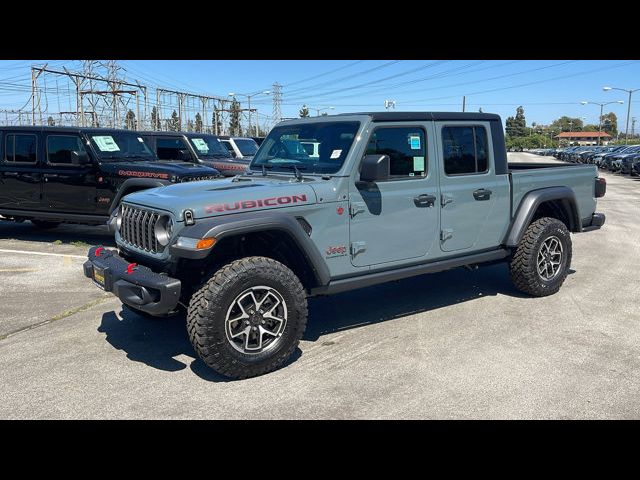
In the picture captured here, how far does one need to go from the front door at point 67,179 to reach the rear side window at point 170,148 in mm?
3090

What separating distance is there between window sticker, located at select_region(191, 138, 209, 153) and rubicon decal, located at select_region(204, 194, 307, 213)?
954 centimetres

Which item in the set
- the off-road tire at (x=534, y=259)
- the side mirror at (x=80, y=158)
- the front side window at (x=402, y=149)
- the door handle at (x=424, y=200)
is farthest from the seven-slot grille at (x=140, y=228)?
the side mirror at (x=80, y=158)

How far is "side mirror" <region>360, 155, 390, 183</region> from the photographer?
14.7 ft

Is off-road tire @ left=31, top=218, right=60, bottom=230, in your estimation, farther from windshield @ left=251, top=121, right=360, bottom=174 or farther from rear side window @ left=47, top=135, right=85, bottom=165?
windshield @ left=251, top=121, right=360, bottom=174

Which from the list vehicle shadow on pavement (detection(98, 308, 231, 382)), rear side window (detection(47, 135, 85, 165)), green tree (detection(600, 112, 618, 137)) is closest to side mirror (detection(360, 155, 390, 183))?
vehicle shadow on pavement (detection(98, 308, 231, 382))

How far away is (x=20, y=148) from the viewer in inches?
378

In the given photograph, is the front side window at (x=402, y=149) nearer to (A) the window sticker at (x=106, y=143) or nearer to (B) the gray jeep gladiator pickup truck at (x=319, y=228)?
(B) the gray jeep gladiator pickup truck at (x=319, y=228)

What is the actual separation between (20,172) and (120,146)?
1.70 m

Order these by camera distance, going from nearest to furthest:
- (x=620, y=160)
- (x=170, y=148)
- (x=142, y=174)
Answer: (x=142, y=174) < (x=170, y=148) < (x=620, y=160)

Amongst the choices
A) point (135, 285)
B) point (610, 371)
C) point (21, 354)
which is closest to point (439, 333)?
point (610, 371)

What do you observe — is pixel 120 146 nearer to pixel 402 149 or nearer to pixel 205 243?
pixel 402 149

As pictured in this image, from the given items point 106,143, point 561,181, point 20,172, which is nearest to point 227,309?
point 561,181

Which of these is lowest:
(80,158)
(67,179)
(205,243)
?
(205,243)

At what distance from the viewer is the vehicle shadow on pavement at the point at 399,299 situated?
5445mm
